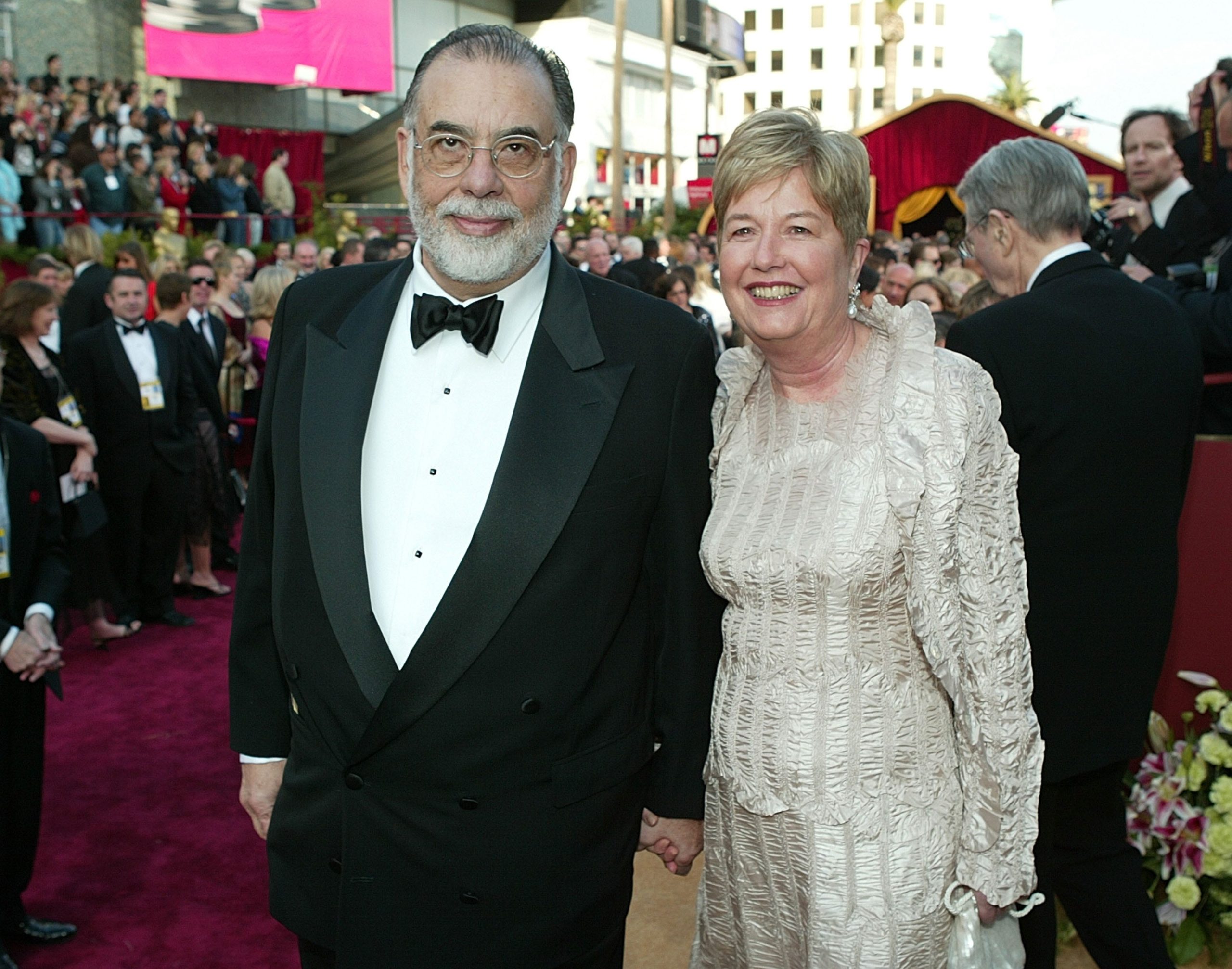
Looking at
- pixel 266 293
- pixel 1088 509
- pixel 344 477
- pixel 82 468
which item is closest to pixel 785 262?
pixel 344 477

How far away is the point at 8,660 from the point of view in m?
2.95

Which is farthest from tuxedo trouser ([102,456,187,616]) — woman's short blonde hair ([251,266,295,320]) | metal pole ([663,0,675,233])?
metal pole ([663,0,675,233])

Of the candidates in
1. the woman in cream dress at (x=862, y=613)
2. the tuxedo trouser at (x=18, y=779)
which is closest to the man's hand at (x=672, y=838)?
the woman in cream dress at (x=862, y=613)

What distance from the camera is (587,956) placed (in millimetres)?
2021

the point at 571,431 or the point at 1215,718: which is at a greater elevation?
the point at 571,431

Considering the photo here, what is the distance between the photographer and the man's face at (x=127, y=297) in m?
6.01

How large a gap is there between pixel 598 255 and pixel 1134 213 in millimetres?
5578

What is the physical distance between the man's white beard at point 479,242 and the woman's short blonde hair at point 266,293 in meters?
5.54

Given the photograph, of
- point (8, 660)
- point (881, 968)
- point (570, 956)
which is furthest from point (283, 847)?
point (8, 660)

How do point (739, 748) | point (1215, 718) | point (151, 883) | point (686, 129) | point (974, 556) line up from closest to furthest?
point (974, 556)
point (739, 748)
point (1215, 718)
point (151, 883)
point (686, 129)

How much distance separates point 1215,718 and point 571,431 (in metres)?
2.24

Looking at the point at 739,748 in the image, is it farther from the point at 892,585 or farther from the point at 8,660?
the point at 8,660

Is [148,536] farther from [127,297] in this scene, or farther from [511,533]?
[511,533]

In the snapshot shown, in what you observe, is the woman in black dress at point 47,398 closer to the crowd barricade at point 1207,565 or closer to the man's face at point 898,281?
the man's face at point 898,281
